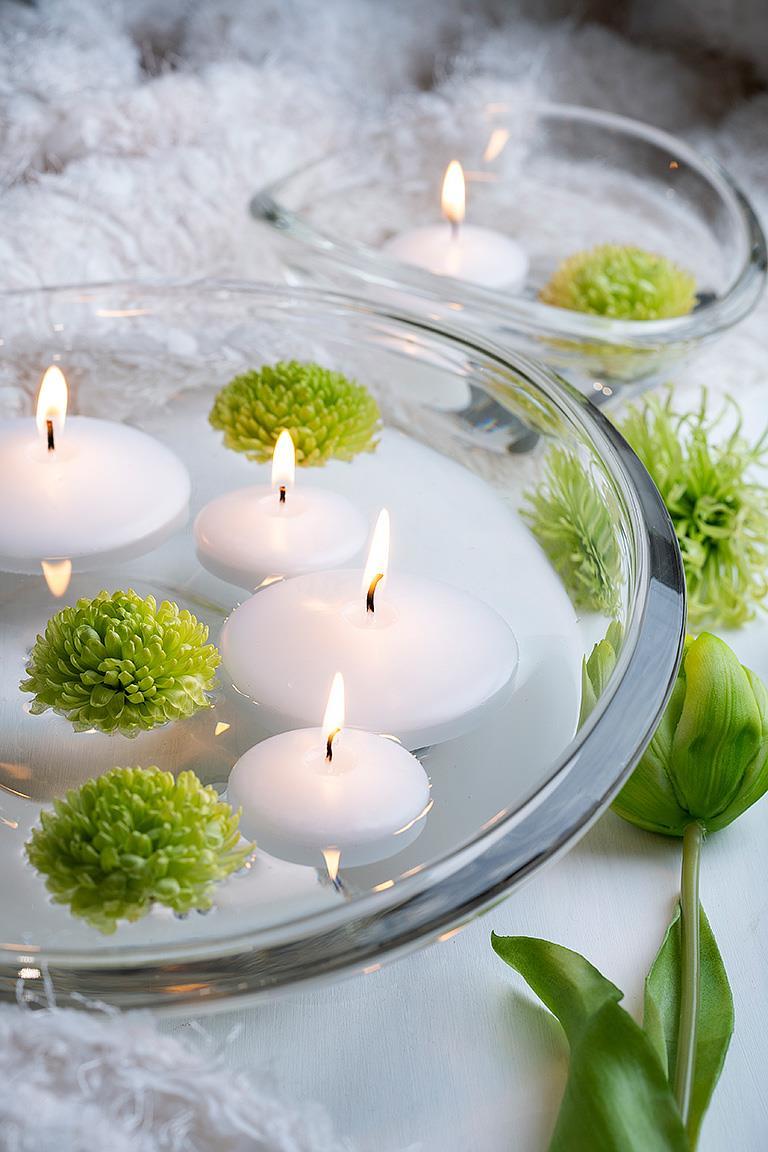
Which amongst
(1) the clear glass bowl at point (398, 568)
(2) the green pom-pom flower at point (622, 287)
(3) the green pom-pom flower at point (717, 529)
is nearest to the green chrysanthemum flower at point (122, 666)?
(1) the clear glass bowl at point (398, 568)

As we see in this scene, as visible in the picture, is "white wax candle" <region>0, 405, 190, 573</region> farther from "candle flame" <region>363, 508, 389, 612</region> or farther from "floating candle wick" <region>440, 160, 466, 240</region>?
"floating candle wick" <region>440, 160, 466, 240</region>

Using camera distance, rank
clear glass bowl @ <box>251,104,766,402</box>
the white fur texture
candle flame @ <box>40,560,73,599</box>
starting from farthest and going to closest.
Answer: clear glass bowl @ <box>251,104,766,402</box>
candle flame @ <box>40,560,73,599</box>
the white fur texture

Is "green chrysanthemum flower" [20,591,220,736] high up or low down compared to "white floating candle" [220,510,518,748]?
down

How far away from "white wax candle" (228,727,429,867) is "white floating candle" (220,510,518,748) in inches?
0.9

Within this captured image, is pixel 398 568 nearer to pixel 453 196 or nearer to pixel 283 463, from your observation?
pixel 283 463

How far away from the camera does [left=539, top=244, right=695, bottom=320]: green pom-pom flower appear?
654mm

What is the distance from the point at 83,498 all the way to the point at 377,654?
153 mm

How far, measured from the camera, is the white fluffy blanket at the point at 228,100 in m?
0.67

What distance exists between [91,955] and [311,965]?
5cm

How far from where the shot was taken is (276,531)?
48cm

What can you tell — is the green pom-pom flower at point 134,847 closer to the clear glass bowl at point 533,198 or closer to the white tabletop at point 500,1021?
the white tabletop at point 500,1021

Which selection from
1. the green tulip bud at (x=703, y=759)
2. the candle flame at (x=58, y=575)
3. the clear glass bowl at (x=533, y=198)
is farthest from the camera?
the clear glass bowl at (x=533, y=198)

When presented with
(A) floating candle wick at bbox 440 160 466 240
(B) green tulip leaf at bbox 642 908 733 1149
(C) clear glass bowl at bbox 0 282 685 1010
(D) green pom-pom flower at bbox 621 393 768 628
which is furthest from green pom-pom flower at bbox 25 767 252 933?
(A) floating candle wick at bbox 440 160 466 240

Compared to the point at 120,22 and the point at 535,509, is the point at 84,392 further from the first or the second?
the point at 120,22
